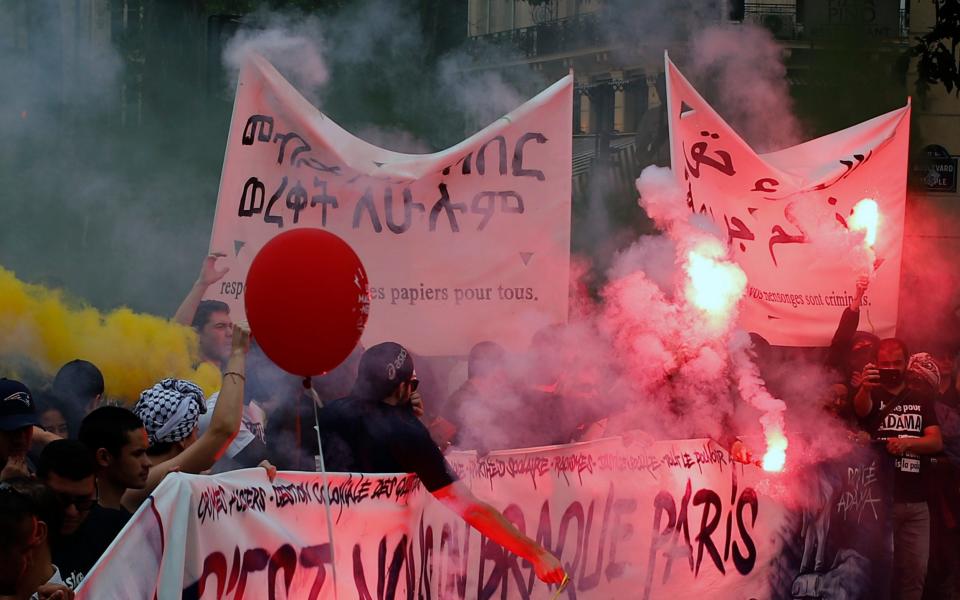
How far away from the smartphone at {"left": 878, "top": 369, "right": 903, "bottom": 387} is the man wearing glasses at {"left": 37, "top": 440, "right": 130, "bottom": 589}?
4606 millimetres

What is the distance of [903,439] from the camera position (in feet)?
23.0

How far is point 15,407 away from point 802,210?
4.40m

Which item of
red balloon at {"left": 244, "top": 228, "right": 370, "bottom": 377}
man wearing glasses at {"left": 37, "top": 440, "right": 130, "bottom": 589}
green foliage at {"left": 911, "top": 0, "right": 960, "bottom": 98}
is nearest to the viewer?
man wearing glasses at {"left": 37, "top": 440, "right": 130, "bottom": 589}

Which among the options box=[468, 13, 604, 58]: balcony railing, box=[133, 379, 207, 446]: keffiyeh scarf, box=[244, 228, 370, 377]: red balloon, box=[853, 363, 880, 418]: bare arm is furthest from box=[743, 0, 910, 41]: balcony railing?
box=[133, 379, 207, 446]: keffiyeh scarf

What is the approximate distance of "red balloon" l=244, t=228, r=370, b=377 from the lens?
432 centimetres

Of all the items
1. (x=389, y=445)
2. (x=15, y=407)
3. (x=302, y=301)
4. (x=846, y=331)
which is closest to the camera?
(x=302, y=301)

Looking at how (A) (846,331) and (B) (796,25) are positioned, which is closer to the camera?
(A) (846,331)

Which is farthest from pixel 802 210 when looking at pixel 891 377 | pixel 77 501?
pixel 77 501

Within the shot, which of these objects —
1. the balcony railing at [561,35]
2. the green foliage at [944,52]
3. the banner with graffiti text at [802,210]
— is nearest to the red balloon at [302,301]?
the banner with graffiti text at [802,210]

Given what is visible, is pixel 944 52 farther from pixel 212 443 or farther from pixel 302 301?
pixel 212 443

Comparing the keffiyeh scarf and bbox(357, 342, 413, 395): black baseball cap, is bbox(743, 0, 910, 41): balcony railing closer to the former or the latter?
bbox(357, 342, 413, 395): black baseball cap

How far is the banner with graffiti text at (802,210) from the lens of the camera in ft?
22.2

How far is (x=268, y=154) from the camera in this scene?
6.28 m

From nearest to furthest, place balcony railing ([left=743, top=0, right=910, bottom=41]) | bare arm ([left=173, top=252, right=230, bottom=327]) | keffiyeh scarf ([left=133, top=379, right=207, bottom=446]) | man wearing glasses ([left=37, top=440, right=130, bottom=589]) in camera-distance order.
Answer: man wearing glasses ([left=37, top=440, right=130, bottom=589]) → keffiyeh scarf ([left=133, top=379, right=207, bottom=446]) → bare arm ([left=173, top=252, right=230, bottom=327]) → balcony railing ([left=743, top=0, right=910, bottom=41])
